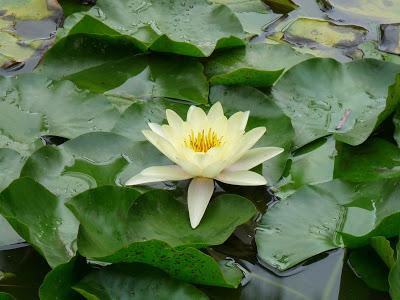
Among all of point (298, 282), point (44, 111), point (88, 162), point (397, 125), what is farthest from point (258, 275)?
point (44, 111)

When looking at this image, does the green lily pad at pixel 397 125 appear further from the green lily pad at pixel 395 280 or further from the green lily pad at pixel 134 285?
the green lily pad at pixel 134 285

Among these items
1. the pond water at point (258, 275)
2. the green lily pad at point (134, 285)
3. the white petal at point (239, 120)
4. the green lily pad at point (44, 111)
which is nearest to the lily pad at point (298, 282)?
the pond water at point (258, 275)

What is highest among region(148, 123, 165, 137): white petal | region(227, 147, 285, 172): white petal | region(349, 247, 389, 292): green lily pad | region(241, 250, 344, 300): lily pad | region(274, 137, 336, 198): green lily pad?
region(148, 123, 165, 137): white petal

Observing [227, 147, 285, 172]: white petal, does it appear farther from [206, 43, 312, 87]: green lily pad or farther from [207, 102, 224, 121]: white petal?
[206, 43, 312, 87]: green lily pad

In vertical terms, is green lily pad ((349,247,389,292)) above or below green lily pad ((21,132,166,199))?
below

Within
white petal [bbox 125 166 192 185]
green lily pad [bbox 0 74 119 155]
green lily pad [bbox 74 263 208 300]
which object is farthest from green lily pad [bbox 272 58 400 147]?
green lily pad [bbox 74 263 208 300]
